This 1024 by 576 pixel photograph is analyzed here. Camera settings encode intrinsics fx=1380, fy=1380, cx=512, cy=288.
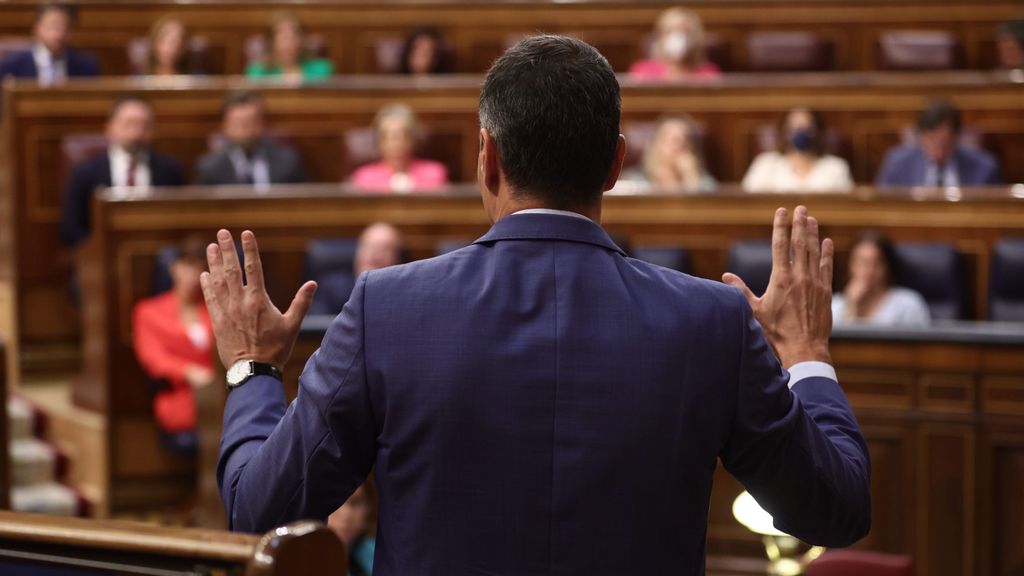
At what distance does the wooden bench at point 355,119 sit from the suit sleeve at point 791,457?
11.0 feet

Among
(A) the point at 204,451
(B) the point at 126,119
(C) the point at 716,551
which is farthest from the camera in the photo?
(B) the point at 126,119

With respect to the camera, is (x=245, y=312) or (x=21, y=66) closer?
(x=245, y=312)

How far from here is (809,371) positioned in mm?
1059

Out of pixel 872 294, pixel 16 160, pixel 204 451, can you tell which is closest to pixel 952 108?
pixel 872 294

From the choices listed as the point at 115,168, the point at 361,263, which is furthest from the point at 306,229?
the point at 115,168

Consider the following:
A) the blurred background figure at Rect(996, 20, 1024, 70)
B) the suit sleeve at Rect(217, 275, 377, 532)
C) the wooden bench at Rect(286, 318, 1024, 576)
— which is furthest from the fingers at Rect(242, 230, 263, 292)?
the blurred background figure at Rect(996, 20, 1024, 70)

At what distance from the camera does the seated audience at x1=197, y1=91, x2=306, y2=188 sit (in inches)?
159

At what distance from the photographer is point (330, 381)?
0.92m

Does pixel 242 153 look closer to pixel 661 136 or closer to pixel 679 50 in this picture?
pixel 661 136

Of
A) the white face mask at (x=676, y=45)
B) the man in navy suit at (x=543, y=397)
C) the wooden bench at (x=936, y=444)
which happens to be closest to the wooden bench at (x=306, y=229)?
the wooden bench at (x=936, y=444)

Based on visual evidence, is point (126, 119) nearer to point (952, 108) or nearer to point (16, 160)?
point (16, 160)

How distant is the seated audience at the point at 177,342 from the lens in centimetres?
342

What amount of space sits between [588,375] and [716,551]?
6.19 feet

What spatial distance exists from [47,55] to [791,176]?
245 cm
